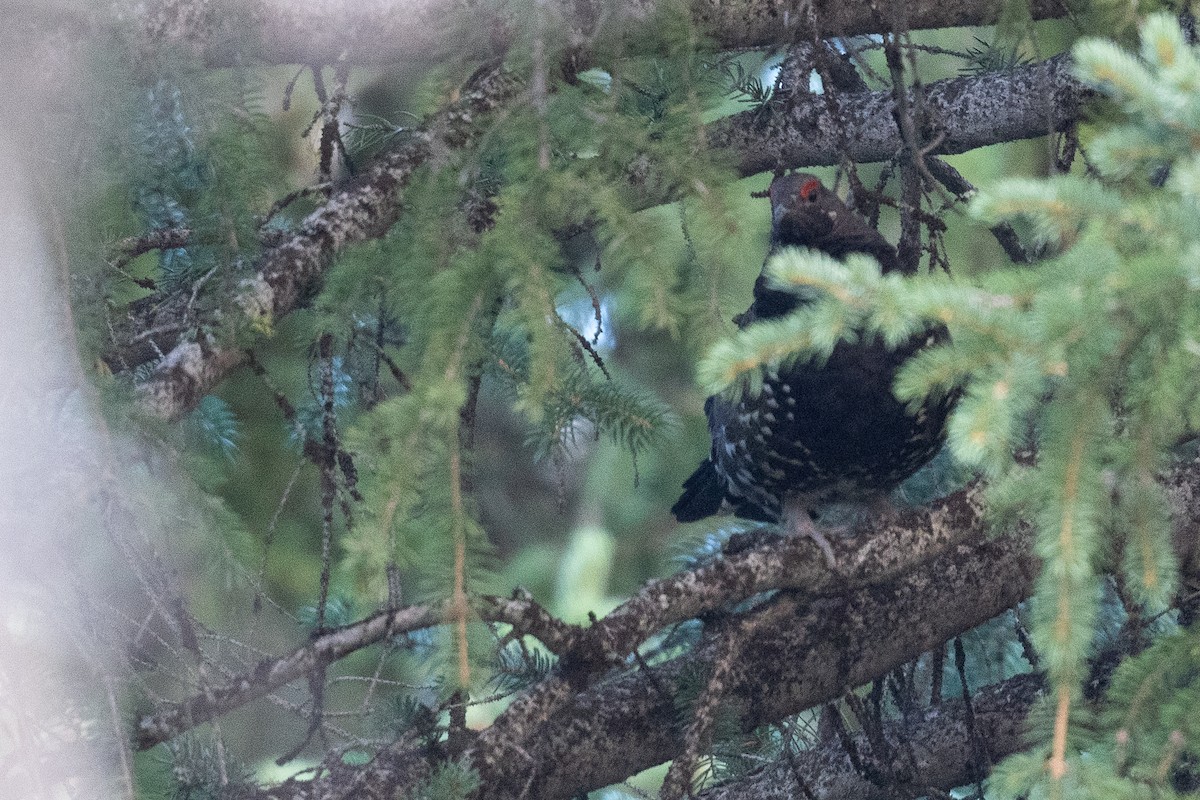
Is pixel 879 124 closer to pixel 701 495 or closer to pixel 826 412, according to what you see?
pixel 826 412

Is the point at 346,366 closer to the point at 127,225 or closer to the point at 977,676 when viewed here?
the point at 127,225

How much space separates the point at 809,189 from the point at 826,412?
0.55 metres

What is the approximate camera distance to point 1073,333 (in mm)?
1192

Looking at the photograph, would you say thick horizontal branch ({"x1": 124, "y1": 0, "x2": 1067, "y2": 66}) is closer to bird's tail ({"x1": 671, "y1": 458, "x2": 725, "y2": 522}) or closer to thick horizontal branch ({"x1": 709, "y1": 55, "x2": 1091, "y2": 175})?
thick horizontal branch ({"x1": 709, "y1": 55, "x2": 1091, "y2": 175})

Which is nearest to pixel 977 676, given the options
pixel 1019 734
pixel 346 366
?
pixel 1019 734

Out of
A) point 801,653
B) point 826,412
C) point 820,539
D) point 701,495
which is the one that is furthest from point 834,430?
point 701,495

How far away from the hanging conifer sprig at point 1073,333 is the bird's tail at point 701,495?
2435mm

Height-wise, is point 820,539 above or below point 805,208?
below

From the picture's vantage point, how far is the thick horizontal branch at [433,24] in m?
2.03

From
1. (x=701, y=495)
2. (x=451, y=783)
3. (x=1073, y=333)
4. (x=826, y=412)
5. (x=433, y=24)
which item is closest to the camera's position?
(x=1073, y=333)

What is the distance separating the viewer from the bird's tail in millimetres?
3793

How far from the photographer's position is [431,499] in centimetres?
156

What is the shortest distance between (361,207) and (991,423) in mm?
1426

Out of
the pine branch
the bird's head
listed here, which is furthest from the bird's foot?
the bird's head
